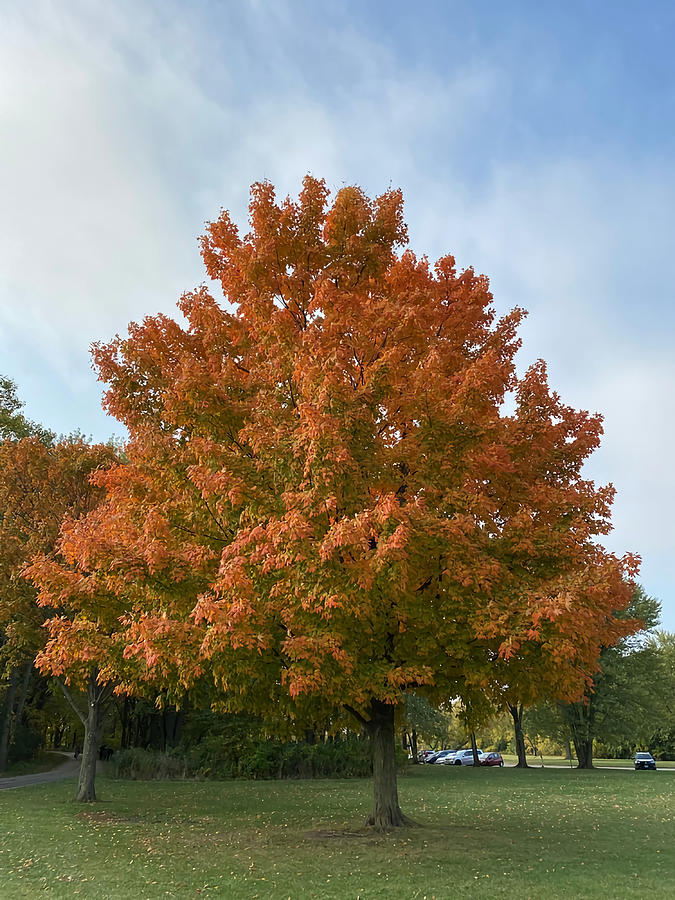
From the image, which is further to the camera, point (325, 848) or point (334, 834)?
point (334, 834)

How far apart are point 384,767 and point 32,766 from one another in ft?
97.4

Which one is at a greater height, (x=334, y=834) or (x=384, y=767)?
(x=384, y=767)

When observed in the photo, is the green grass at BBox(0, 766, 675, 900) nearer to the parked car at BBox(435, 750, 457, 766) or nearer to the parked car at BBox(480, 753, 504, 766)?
the parked car at BBox(480, 753, 504, 766)

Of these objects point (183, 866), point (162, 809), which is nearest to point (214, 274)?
point (183, 866)

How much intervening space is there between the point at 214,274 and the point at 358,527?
797cm

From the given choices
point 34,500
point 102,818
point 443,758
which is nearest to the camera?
point 102,818

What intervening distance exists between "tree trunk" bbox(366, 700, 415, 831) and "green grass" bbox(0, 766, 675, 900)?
0.50m

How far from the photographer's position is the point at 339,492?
9031mm

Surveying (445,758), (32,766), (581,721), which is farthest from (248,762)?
(445,758)

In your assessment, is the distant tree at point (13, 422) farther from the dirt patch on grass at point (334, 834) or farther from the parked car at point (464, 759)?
the parked car at point (464, 759)

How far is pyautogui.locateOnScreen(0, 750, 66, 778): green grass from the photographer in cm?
3161

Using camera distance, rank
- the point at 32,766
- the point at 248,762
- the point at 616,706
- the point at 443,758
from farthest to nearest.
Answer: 1. the point at 443,758
2. the point at 616,706
3. the point at 32,766
4. the point at 248,762

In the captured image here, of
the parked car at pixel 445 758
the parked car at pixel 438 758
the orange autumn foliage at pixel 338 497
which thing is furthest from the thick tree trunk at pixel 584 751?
the orange autumn foliage at pixel 338 497

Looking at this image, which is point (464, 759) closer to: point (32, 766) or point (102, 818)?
point (32, 766)
